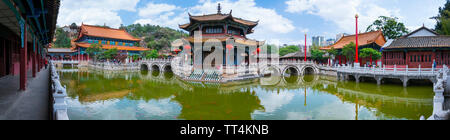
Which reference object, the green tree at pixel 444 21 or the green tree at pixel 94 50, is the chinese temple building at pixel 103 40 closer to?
the green tree at pixel 94 50

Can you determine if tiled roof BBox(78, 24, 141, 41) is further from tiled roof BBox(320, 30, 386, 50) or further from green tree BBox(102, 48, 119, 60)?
tiled roof BBox(320, 30, 386, 50)

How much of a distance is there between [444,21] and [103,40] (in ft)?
158

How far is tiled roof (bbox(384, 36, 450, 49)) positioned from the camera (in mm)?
17375

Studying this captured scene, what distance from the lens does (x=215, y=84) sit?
19.2 meters

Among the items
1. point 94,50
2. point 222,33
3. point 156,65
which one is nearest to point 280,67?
point 222,33

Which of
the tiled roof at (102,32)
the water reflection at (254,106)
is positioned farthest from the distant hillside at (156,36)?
the water reflection at (254,106)

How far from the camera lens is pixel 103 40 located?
41844 mm

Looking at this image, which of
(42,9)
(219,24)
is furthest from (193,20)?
(42,9)

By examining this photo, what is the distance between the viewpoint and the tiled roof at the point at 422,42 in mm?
17375

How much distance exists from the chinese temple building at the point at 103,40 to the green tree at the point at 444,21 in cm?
4308

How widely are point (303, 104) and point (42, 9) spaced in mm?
11649

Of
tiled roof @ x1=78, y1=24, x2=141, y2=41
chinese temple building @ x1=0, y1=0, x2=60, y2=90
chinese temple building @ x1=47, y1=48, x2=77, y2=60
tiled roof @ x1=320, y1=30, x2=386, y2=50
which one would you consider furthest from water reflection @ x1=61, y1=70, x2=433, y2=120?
chinese temple building @ x1=47, y1=48, x2=77, y2=60

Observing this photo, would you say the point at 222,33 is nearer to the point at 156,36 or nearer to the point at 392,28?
the point at 392,28
